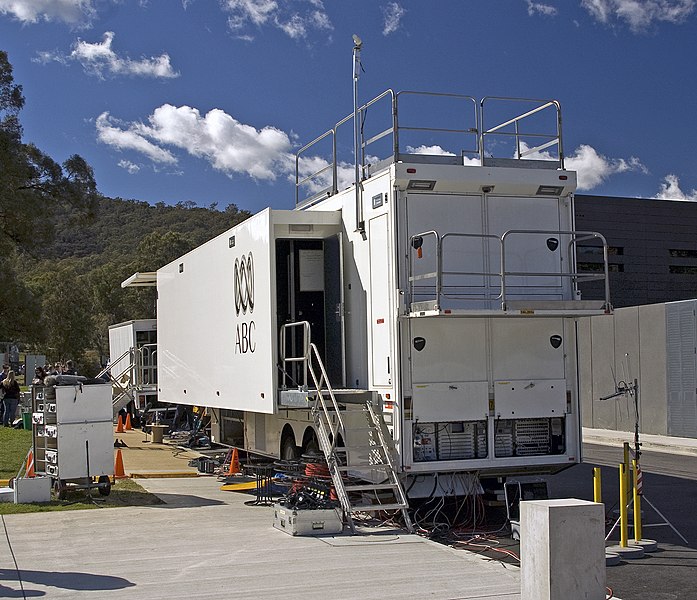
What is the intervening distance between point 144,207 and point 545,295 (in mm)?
108384

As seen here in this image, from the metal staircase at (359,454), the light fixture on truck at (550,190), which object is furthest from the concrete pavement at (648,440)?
the metal staircase at (359,454)

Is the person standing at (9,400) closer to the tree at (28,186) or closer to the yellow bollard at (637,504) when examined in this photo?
the tree at (28,186)

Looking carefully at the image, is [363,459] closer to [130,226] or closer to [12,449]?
[12,449]

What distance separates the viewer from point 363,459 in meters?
11.9

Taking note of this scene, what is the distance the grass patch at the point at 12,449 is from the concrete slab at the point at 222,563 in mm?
5487

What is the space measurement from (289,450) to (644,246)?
2786 cm

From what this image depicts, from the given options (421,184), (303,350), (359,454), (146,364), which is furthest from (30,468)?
(146,364)

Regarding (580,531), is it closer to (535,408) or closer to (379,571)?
(379,571)

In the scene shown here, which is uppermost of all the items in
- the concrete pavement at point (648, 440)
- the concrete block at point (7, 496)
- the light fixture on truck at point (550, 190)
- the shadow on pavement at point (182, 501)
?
the light fixture on truck at point (550, 190)

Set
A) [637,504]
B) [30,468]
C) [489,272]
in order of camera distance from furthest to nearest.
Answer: [30,468] → [489,272] → [637,504]

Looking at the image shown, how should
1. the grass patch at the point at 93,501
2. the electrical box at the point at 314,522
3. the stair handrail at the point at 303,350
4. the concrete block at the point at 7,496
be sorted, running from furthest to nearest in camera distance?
the concrete block at the point at 7,496, the grass patch at the point at 93,501, the stair handrail at the point at 303,350, the electrical box at the point at 314,522

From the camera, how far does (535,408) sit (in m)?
11.8

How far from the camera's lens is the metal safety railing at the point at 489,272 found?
37.3 ft

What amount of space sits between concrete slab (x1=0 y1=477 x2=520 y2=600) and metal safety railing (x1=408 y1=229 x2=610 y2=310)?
294 cm
